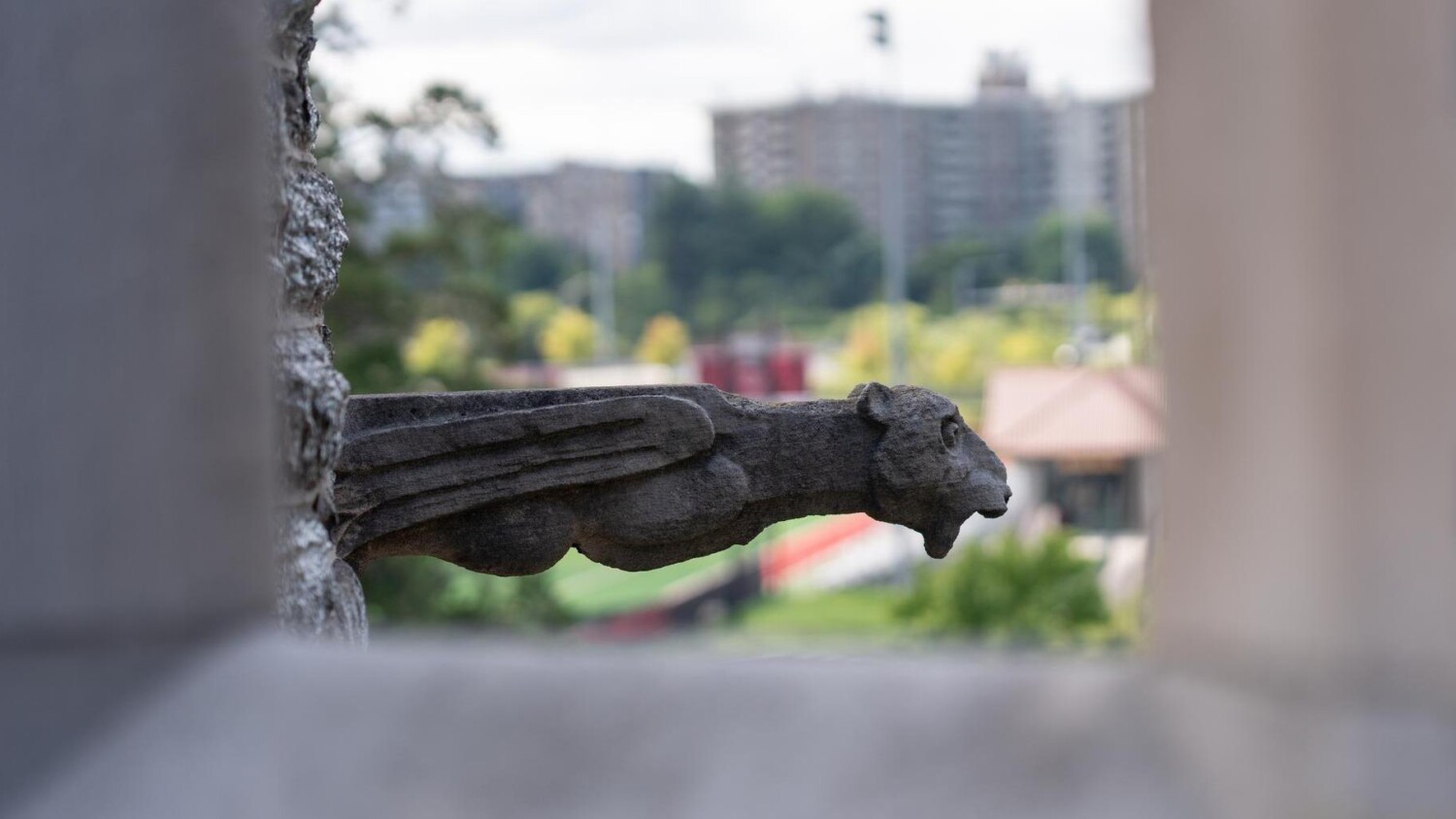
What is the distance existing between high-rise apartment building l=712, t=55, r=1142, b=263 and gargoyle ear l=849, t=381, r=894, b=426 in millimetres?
21664

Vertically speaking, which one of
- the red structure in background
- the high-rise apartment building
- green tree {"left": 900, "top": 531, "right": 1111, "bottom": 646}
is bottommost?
green tree {"left": 900, "top": 531, "right": 1111, "bottom": 646}

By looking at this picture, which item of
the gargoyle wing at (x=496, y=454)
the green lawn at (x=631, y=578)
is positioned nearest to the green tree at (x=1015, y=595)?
the green lawn at (x=631, y=578)

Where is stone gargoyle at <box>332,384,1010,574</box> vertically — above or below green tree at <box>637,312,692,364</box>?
above

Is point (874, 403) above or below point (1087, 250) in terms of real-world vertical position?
below

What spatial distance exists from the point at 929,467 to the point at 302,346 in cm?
160

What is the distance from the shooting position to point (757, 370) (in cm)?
2638

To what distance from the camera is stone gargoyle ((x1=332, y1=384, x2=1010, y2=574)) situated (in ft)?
9.30

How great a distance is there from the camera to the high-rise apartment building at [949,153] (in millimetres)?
27000

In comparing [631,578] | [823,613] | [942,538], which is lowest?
[631,578]

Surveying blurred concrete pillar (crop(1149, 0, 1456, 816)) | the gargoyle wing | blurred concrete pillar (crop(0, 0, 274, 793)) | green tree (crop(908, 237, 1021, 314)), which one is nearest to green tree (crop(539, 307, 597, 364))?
green tree (crop(908, 237, 1021, 314))

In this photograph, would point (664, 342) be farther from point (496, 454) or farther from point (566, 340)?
point (496, 454)

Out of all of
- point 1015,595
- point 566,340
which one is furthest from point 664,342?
point 1015,595

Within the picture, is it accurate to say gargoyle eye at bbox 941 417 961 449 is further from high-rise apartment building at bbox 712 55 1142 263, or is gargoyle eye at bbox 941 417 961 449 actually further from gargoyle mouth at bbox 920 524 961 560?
high-rise apartment building at bbox 712 55 1142 263

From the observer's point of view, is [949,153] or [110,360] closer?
[110,360]
